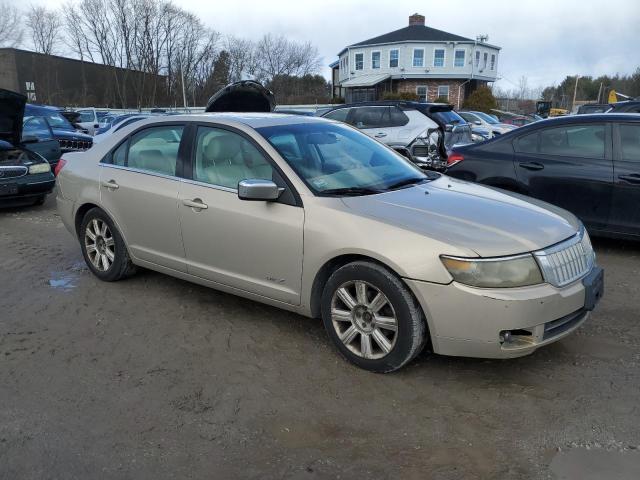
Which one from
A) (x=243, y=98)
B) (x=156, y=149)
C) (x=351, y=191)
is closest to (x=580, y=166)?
(x=351, y=191)

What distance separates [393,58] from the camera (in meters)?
49.8

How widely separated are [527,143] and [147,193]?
4.30 m

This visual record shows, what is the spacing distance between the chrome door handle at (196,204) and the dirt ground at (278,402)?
3.00 ft

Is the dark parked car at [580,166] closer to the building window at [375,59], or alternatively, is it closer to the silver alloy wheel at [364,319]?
the silver alloy wheel at [364,319]

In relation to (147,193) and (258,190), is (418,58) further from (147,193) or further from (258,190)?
(258,190)

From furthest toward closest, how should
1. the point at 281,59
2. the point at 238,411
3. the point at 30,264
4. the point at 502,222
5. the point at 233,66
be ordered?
the point at 281,59 < the point at 233,66 < the point at 30,264 < the point at 502,222 < the point at 238,411

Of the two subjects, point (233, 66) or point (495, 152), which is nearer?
point (495, 152)

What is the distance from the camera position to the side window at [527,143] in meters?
6.30

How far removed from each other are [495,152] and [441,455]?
4.60 metres

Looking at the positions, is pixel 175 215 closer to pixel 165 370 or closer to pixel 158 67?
pixel 165 370

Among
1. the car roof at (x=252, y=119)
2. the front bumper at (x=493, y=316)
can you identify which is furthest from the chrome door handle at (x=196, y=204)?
the front bumper at (x=493, y=316)

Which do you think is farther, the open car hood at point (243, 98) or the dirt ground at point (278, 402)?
the open car hood at point (243, 98)

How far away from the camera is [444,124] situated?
1104 centimetres

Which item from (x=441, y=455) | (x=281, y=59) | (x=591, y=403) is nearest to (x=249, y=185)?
(x=441, y=455)
